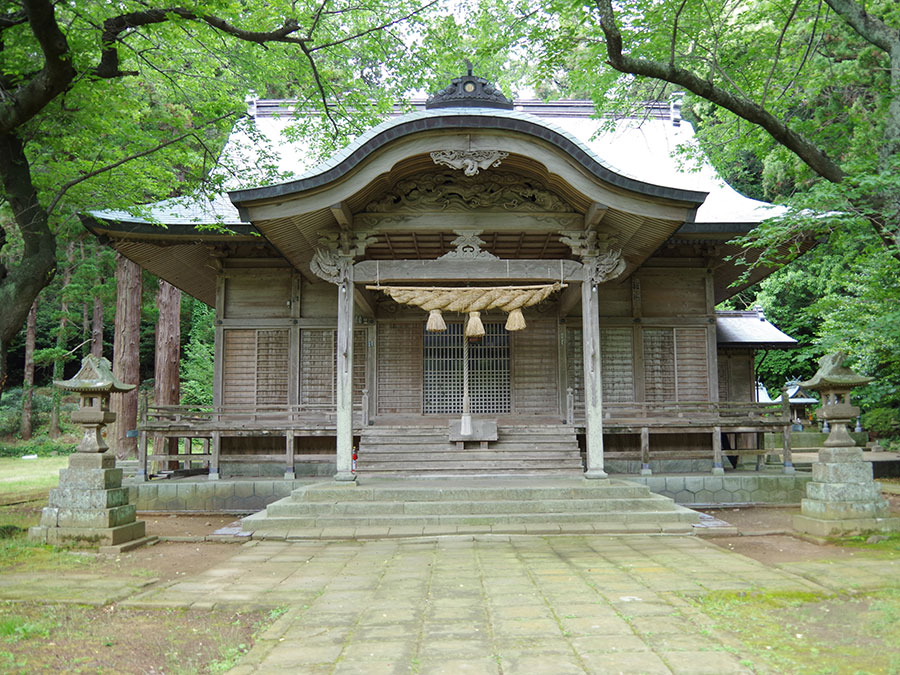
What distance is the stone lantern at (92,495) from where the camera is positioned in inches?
282

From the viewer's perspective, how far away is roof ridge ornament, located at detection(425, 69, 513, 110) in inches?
389

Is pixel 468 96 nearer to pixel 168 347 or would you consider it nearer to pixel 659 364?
pixel 659 364

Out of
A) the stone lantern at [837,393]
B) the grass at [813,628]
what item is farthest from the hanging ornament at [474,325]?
the grass at [813,628]

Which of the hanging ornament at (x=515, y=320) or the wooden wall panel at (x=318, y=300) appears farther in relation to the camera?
the wooden wall panel at (x=318, y=300)

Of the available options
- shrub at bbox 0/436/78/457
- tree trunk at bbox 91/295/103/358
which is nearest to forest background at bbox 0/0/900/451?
tree trunk at bbox 91/295/103/358

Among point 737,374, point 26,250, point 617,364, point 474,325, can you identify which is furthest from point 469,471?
point 737,374

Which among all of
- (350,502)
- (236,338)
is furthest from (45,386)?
(350,502)

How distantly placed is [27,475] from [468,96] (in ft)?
55.4

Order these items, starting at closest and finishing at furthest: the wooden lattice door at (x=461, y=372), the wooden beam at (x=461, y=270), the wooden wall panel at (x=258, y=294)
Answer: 1. the wooden beam at (x=461, y=270)
2. the wooden lattice door at (x=461, y=372)
3. the wooden wall panel at (x=258, y=294)

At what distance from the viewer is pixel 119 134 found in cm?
1020

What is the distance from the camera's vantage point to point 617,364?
12633mm

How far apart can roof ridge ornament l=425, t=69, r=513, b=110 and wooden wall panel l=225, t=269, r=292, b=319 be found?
4980 millimetres

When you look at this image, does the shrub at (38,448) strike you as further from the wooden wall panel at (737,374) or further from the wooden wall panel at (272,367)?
the wooden wall panel at (737,374)

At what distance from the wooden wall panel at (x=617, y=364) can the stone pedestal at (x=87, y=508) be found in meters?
8.87
